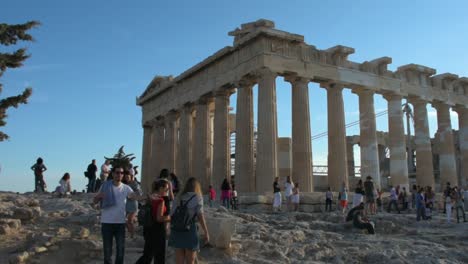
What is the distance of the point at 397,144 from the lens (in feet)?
117

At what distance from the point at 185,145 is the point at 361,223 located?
2367 cm

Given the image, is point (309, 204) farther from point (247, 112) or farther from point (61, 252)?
point (61, 252)

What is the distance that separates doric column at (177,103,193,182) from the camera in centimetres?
3869

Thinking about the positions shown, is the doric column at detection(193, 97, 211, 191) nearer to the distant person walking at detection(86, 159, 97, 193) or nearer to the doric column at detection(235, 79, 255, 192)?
the doric column at detection(235, 79, 255, 192)

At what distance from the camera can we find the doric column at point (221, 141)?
109 feet

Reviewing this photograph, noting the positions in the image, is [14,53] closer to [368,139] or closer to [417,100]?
[368,139]

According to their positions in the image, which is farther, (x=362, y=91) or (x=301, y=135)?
(x=362, y=91)

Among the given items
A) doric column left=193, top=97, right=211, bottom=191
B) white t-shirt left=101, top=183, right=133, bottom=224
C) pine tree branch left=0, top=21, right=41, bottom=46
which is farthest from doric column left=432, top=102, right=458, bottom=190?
white t-shirt left=101, top=183, right=133, bottom=224

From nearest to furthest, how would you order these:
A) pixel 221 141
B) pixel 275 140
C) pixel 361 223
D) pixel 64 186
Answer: pixel 361 223 < pixel 64 186 < pixel 275 140 < pixel 221 141

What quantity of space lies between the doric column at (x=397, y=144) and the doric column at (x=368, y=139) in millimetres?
1460

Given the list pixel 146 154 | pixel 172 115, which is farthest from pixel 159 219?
pixel 146 154

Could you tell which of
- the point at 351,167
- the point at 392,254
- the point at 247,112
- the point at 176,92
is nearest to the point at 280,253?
the point at 392,254

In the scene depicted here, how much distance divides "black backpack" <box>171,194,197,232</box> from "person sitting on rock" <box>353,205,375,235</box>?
953 cm

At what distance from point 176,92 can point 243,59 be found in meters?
10.6
